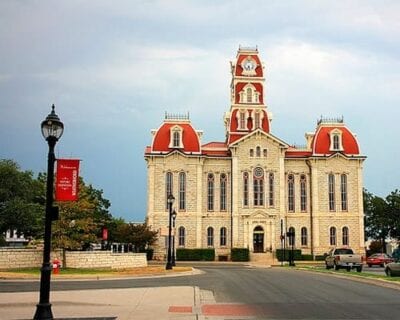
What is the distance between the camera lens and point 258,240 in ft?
245

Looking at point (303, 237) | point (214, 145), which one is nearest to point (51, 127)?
point (303, 237)

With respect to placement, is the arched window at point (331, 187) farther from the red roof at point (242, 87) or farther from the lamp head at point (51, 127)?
the lamp head at point (51, 127)

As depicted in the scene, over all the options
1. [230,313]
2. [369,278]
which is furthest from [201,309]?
[369,278]

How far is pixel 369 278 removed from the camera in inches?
1184

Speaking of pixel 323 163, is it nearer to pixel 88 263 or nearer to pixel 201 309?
pixel 88 263

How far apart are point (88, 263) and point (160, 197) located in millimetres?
36255

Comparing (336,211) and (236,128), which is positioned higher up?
(236,128)

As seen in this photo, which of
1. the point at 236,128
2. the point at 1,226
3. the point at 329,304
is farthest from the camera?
the point at 236,128

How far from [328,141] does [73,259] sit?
157ft

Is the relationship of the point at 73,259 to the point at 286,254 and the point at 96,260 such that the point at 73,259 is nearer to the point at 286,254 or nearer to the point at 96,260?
the point at 96,260

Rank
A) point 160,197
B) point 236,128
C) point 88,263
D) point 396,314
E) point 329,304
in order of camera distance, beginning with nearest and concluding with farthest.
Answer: point 396,314 < point 329,304 < point 88,263 < point 160,197 < point 236,128

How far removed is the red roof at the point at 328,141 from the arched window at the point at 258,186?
25.9 feet

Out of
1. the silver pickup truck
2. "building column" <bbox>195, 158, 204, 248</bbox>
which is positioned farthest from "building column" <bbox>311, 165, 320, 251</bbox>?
the silver pickup truck

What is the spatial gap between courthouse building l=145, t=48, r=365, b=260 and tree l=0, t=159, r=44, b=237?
19.9 metres
